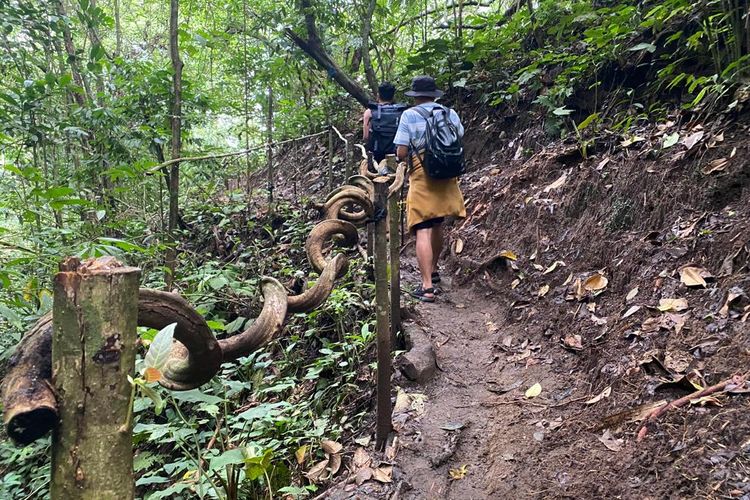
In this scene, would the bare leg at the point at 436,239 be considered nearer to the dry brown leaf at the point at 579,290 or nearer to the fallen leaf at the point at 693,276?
the dry brown leaf at the point at 579,290

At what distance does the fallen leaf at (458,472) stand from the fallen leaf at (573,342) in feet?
3.93

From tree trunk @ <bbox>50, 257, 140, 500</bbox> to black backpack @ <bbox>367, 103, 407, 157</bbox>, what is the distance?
520 centimetres

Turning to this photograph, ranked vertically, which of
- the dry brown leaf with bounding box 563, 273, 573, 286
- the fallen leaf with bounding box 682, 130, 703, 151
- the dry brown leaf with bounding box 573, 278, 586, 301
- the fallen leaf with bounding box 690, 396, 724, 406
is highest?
the fallen leaf with bounding box 682, 130, 703, 151

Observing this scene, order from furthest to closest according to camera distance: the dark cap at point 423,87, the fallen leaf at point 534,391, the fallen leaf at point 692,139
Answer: the dark cap at point 423,87 < the fallen leaf at point 692,139 < the fallen leaf at point 534,391

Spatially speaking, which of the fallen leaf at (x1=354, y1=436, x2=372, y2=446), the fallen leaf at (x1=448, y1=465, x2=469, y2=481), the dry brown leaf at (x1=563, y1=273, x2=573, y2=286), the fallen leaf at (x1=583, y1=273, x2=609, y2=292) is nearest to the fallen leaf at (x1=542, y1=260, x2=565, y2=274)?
the dry brown leaf at (x1=563, y1=273, x2=573, y2=286)

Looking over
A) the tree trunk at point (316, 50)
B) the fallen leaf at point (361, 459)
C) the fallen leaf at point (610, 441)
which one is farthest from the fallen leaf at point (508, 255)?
the tree trunk at point (316, 50)

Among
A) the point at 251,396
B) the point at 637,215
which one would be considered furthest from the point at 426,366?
the point at 637,215

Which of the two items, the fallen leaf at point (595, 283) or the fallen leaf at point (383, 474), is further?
the fallen leaf at point (595, 283)

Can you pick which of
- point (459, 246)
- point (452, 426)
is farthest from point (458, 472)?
point (459, 246)

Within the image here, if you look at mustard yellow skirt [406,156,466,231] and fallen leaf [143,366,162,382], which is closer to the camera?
fallen leaf [143,366,162,382]

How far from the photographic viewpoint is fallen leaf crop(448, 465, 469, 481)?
2641 millimetres

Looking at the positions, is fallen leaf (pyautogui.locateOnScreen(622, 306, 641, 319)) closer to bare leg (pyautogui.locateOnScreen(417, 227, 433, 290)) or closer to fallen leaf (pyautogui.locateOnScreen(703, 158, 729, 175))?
fallen leaf (pyautogui.locateOnScreen(703, 158, 729, 175))

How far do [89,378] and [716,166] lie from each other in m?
4.12

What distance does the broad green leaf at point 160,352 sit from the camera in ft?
3.83
